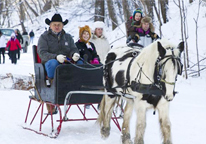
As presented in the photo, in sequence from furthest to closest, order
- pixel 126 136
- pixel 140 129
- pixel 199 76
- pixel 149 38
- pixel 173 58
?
pixel 199 76 → pixel 149 38 → pixel 126 136 → pixel 140 129 → pixel 173 58

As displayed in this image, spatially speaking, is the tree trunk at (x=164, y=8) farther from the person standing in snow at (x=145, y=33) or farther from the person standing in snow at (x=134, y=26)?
the person standing in snow at (x=145, y=33)

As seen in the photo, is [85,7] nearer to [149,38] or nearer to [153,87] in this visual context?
[149,38]

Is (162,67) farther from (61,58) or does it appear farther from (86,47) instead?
(86,47)

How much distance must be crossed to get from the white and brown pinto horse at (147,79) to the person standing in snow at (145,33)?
1008mm

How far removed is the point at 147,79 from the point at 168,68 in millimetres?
421

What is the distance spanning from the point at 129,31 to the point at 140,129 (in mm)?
2571

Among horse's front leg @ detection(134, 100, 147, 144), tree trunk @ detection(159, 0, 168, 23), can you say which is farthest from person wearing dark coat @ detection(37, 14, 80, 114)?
tree trunk @ detection(159, 0, 168, 23)

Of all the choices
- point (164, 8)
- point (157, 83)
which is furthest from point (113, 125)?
point (164, 8)

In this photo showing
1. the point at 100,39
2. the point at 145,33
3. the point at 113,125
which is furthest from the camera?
the point at 100,39

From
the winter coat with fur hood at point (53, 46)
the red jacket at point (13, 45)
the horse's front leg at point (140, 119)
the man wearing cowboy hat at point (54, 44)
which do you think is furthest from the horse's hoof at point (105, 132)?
the red jacket at point (13, 45)

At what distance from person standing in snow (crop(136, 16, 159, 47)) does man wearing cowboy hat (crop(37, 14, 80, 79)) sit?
1172mm

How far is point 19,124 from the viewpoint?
22.7 feet

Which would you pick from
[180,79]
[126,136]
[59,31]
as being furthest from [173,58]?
[180,79]

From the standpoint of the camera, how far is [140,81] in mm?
4883
